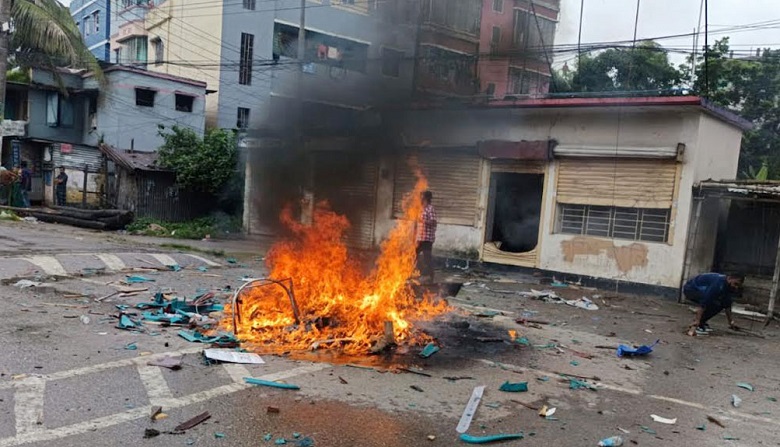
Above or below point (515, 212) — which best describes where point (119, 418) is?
below

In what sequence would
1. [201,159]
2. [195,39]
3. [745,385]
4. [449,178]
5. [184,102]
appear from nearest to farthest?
1. [745,385]
2. [449,178]
3. [201,159]
4. [184,102]
5. [195,39]

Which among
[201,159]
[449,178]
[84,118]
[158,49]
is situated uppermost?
[158,49]

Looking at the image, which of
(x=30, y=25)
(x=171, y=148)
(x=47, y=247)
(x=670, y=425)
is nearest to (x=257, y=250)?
(x=47, y=247)

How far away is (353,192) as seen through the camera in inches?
575

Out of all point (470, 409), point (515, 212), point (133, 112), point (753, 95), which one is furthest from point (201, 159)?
point (753, 95)

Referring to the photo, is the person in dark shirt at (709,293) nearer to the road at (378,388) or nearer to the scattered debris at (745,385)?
the road at (378,388)

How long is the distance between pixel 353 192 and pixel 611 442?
36.9 ft

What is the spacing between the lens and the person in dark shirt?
7.73 metres

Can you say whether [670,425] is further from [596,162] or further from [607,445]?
Answer: [596,162]

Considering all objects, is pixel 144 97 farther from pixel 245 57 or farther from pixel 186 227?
pixel 186 227

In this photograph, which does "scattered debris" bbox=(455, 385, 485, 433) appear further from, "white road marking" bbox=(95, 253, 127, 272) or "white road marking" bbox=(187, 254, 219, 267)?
"white road marking" bbox=(187, 254, 219, 267)

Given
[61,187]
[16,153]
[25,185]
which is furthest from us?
[16,153]

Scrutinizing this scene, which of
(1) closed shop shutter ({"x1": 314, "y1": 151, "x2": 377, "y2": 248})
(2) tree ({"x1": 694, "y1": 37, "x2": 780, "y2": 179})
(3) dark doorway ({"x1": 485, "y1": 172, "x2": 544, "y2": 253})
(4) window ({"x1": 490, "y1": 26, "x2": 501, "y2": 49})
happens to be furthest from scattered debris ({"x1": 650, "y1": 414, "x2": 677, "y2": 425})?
(2) tree ({"x1": 694, "y1": 37, "x2": 780, "y2": 179})

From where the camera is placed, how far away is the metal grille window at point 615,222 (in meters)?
10.7
